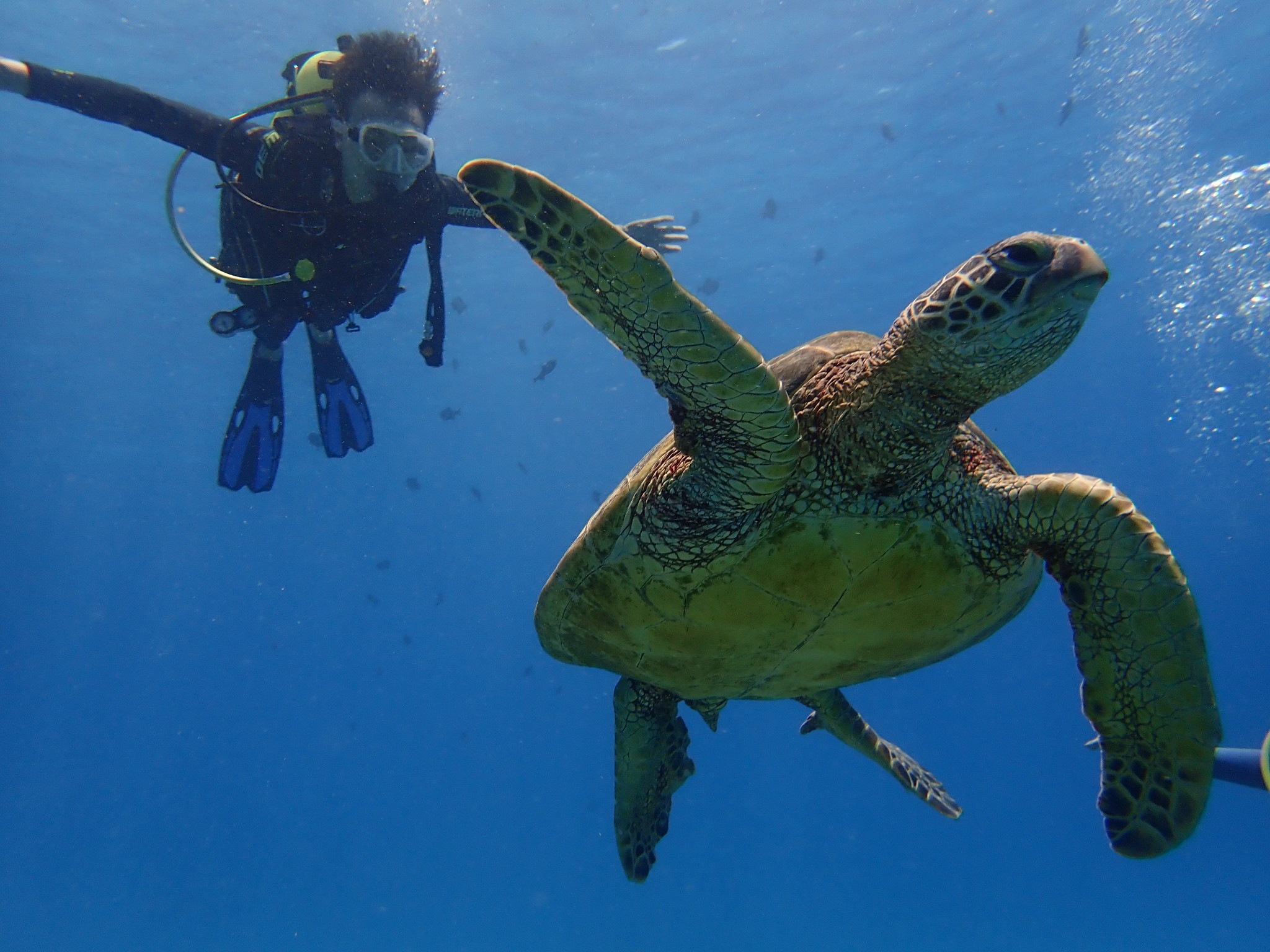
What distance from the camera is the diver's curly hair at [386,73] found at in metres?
6.28

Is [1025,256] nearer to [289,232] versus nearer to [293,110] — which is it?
[289,232]

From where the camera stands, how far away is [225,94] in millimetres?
15516

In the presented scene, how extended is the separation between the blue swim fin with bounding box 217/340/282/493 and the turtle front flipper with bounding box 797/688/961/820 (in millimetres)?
6190

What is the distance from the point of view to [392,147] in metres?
6.22

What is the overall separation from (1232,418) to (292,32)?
50.6 metres

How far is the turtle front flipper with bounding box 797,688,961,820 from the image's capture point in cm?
525

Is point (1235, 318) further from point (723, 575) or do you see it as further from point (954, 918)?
point (723, 575)

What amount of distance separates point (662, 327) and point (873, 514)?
1376 millimetres

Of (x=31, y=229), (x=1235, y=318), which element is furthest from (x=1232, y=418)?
(x=31, y=229)

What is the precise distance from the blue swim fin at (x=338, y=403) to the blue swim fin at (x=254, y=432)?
0.47 meters

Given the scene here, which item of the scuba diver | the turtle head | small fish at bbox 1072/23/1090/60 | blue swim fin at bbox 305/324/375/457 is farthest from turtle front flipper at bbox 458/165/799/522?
small fish at bbox 1072/23/1090/60

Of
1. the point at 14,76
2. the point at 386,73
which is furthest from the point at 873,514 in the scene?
the point at 14,76

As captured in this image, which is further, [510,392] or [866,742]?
[510,392]

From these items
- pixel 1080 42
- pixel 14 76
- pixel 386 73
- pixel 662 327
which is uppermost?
pixel 1080 42
